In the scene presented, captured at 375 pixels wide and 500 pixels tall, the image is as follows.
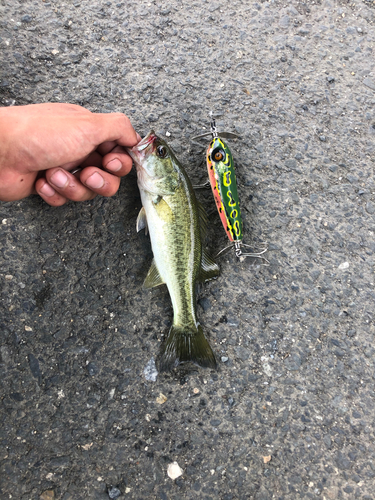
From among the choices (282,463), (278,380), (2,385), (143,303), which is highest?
(143,303)

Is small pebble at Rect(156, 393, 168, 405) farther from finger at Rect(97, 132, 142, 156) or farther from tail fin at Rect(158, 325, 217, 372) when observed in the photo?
finger at Rect(97, 132, 142, 156)

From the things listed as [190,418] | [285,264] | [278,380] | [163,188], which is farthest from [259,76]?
[190,418]

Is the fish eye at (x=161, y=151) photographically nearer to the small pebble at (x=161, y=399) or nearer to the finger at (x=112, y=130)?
the finger at (x=112, y=130)

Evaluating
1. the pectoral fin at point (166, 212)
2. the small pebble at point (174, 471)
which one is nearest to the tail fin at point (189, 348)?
the small pebble at point (174, 471)

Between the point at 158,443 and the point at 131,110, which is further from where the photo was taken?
the point at 131,110

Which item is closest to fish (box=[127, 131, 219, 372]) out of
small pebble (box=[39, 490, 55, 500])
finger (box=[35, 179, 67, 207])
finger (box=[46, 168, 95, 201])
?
finger (box=[46, 168, 95, 201])

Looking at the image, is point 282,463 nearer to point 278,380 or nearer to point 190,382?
point 278,380

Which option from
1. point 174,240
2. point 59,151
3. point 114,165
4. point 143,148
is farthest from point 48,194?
point 174,240
